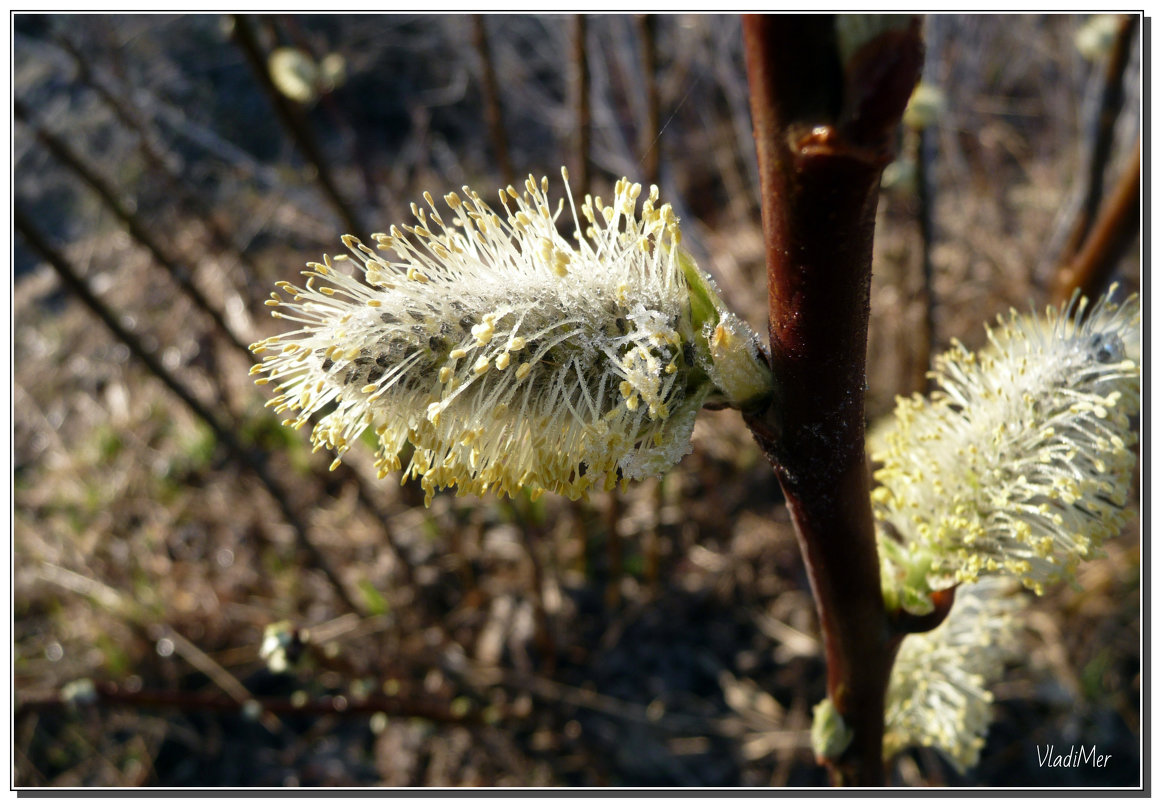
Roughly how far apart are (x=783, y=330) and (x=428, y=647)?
6.76ft

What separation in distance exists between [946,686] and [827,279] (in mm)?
868

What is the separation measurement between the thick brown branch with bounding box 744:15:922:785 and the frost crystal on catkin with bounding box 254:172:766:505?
11cm

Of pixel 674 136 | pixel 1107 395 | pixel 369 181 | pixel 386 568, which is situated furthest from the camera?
A: pixel 674 136

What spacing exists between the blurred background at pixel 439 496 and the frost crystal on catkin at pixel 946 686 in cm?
84

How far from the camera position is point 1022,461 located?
978mm

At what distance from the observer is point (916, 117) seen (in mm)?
1777

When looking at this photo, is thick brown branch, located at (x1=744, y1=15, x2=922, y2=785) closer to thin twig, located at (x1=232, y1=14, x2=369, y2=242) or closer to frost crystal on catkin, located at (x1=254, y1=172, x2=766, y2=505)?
frost crystal on catkin, located at (x1=254, y1=172, x2=766, y2=505)

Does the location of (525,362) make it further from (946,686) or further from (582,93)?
(582,93)

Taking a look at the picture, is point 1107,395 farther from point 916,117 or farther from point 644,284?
point 916,117

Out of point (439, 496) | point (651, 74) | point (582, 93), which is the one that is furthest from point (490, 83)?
point (439, 496)

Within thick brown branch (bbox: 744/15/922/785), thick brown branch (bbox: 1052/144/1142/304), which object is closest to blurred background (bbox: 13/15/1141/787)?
thick brown branch (bbox: 1052/144/1142/304)

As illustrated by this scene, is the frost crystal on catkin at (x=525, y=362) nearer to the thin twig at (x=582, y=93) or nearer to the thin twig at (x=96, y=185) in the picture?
the thin twig at (x=582, y=93)

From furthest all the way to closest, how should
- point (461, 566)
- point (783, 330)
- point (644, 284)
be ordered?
1. point (461, 566)
2. point (644, 284)
3. point (783, 330)

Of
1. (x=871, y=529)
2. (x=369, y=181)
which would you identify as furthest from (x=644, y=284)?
(x=369, y=181)
